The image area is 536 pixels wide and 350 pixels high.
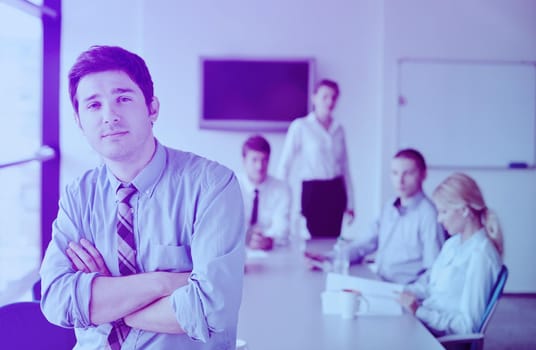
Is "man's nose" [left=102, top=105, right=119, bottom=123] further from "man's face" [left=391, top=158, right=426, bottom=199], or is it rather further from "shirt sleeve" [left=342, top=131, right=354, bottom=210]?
"shirt sleeve" [left=342, top=131, right=354, bottom=210]

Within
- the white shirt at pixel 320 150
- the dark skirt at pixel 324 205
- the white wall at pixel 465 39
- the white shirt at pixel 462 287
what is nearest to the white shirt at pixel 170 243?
the white shirt at pixel 462 287

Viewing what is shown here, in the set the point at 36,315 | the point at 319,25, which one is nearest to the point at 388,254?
the point at 36,315

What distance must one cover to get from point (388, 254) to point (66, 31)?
3.02 metres

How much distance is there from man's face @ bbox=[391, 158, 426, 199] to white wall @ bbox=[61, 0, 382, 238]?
2066 millimetres

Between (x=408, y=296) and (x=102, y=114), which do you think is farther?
(x=408, y=296)

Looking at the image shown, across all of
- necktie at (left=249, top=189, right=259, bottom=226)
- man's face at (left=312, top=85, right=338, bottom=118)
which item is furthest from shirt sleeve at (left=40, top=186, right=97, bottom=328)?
man's face at (left=312, top=85, right=338, bottom=118)

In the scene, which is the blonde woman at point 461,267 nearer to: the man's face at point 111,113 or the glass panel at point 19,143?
the man's face at point 111,113

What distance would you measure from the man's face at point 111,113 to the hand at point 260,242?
7.00 ft

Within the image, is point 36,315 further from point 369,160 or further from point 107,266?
point 369,160

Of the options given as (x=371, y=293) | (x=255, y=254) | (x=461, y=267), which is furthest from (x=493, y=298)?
(x=255, y=254)

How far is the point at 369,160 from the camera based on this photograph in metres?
5.56

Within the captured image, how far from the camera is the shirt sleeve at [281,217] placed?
153 inches

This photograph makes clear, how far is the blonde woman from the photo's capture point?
254 cm

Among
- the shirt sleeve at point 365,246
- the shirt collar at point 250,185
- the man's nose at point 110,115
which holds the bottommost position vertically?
the shirt sleeve at point 365,246
